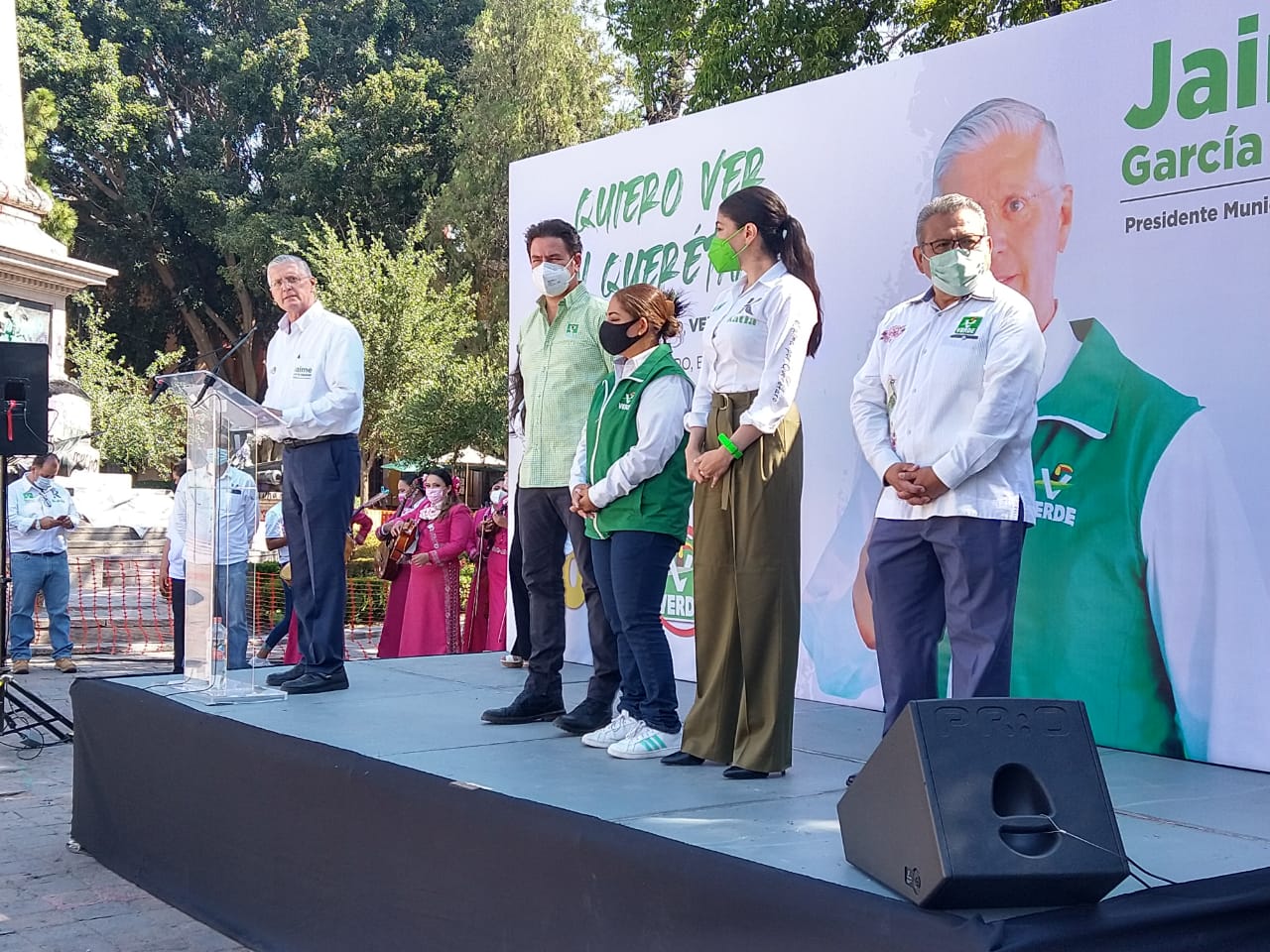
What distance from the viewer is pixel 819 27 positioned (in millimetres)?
15430

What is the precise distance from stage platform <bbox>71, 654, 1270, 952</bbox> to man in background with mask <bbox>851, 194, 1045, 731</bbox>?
1.60 feet

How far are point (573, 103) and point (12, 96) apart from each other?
1270cm

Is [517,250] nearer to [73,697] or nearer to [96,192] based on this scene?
[73,697]

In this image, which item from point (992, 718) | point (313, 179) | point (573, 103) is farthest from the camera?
point (313, 179)

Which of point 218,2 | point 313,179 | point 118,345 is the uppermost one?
point 218,2

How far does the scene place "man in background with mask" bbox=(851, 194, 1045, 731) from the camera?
11.3 ft

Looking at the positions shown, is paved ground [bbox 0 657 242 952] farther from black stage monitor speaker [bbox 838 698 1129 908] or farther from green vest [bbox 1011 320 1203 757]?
green vest [bbox 1011 320 1203 757]

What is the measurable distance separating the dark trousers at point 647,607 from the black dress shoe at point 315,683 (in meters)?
1.67

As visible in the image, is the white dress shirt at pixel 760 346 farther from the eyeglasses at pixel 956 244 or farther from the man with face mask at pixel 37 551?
the man with face mask at pixel 37 551

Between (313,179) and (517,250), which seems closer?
(517,250)

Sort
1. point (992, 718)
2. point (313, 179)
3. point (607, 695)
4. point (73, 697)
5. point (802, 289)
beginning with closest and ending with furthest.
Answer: point (992, 718)
point (802, 289)
point (607, 695)
point (73, 697)
point (313, 179)

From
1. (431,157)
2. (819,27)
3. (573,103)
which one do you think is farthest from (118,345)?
(819,27)

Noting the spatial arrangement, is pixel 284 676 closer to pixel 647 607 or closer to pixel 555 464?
pixel 555 464

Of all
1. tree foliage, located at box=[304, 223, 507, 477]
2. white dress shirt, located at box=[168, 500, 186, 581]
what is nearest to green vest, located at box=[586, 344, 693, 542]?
white dress shirt, located at box=[168, 500, 186, 581]
